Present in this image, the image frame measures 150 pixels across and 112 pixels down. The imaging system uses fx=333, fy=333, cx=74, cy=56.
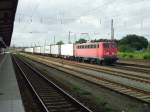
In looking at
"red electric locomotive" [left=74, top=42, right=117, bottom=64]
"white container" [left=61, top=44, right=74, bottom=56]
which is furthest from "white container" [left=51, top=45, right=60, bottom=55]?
"red electric locomotive" [left=74, top=42, right=117, bottom=64]

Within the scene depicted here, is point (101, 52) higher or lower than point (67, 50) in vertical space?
lower

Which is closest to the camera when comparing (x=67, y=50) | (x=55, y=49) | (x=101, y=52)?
(x=101, y=52)

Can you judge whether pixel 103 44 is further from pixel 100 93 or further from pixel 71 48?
pixel 100 93

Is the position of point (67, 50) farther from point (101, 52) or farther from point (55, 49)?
point (101, 52)

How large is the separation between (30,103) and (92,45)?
26.8 metres

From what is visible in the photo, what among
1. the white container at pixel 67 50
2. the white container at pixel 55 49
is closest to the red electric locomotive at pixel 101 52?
the white container at pixel 67 50

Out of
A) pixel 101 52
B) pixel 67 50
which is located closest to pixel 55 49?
pixel 67 50

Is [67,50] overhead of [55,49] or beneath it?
beneath

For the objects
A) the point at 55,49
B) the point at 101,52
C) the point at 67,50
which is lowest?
the point at 101,52

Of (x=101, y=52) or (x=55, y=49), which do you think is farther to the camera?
(x=55, y=49)

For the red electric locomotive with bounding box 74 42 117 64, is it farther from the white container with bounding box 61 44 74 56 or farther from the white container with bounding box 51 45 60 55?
the white container with bounding box 51 45 60 55

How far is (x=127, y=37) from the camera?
108 meters

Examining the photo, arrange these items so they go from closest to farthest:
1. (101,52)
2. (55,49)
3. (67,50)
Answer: (101,52)
(67,50)
(55,49)

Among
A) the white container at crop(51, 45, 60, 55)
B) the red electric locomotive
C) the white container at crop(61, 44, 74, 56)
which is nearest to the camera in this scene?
Answer: the red electric locomotive
